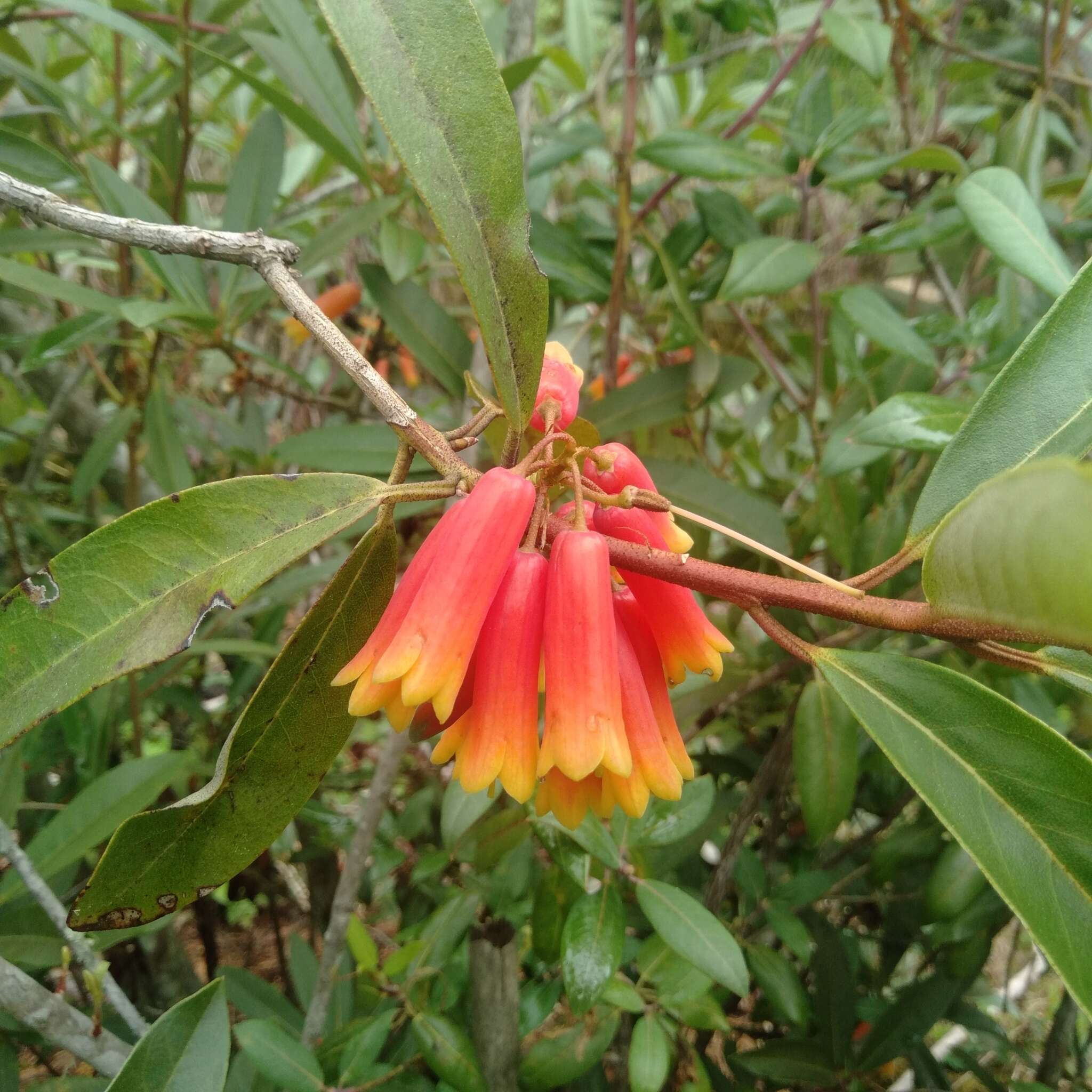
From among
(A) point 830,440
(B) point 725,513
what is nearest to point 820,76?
(A) point 830,440

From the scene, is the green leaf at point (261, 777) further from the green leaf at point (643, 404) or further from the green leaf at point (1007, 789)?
the green leaf at point (643, 404)

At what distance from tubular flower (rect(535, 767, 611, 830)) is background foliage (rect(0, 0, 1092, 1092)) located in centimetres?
17

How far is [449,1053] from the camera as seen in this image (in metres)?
0.96

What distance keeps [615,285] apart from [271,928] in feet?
6.50

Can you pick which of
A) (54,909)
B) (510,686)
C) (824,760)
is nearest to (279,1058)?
(54,909)

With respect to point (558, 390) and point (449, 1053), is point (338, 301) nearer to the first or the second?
point (558, 390)

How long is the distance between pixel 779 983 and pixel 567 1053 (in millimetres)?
392

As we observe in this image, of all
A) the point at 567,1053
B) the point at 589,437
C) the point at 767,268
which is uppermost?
the point at 767,268

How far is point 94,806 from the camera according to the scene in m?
1.03

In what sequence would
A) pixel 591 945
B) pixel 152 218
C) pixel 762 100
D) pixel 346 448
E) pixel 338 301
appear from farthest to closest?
pixel 338 301 → pixel 762 100 → pixel 346 448 → pixel 152 218 → pixel 591 945

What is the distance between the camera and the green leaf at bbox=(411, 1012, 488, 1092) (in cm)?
94

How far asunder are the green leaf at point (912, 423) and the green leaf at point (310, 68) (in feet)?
2.94

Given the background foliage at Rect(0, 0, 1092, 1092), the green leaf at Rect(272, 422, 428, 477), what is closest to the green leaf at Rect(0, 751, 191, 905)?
the background foliage at Rect(0, 0, 1092, 1092)

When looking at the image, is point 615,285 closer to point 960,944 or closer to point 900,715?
point 900,715
